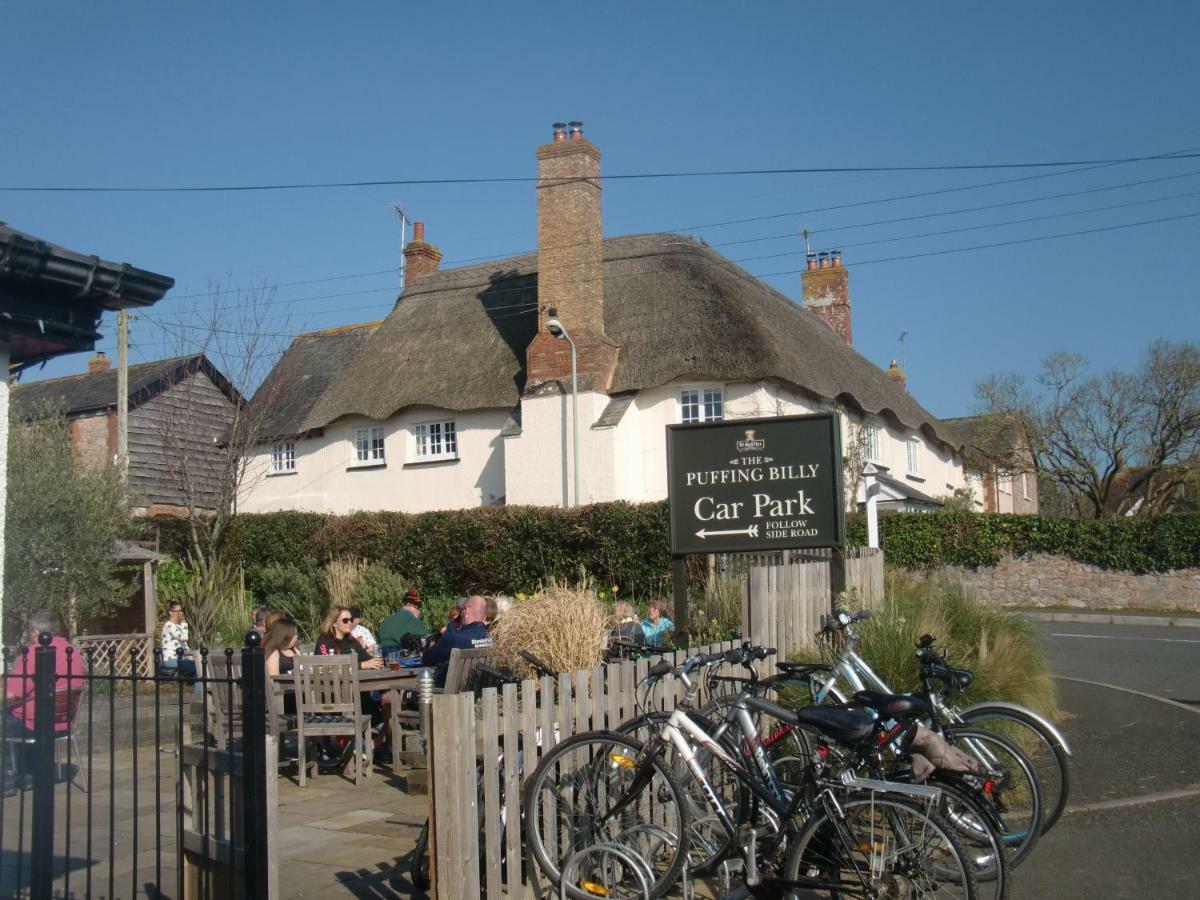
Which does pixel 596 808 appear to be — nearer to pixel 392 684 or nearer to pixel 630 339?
pixel 392 684

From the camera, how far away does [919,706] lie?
548cm

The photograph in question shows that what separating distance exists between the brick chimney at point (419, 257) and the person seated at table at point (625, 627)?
23880mm

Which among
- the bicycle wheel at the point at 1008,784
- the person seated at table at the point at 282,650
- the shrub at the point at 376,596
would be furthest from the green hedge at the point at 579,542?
the bicycle wheel at the point at 1008,784

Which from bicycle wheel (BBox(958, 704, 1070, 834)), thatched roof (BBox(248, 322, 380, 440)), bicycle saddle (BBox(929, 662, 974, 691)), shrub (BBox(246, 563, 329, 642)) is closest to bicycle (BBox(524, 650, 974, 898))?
bicycle saddle (BBox(929, 662, 974, 691))

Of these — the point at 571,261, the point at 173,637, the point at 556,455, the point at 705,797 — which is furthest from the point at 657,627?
the point at 571,261

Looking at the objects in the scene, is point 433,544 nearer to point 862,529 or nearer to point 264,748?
point 862,529

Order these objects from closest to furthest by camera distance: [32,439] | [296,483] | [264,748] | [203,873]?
[264,748]
[203,873]
[32,439]
[296,483]

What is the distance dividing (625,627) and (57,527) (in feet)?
29.8

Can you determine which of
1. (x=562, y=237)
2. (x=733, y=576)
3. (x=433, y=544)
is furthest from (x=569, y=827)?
(x=562, y=237)

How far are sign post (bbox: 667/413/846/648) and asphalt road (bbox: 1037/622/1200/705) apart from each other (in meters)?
4.39

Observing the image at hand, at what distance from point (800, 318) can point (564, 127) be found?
9477 mm

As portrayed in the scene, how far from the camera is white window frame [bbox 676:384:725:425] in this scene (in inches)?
1025

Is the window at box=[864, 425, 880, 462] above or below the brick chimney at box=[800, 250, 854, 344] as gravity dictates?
below

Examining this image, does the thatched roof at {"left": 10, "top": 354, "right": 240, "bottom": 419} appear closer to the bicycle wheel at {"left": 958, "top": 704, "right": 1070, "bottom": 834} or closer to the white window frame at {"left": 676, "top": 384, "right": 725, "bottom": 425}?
the white window frame at {"left": 676, "top": 384, "right": 725, "bottom": 425}
